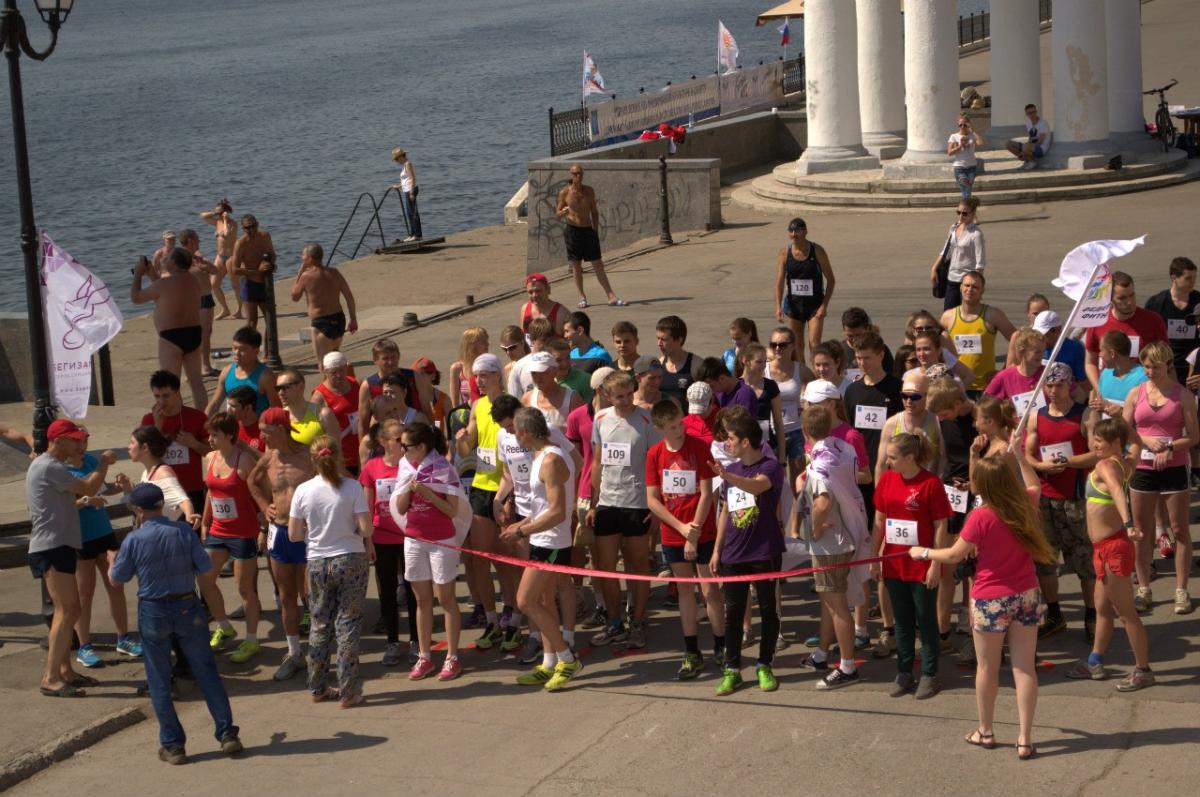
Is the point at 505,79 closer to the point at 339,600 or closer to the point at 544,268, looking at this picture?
the point at 544,268

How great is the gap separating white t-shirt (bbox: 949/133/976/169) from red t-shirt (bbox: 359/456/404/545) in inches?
633

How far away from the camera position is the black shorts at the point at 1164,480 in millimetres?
9922

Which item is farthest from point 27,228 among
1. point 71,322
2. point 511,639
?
point 511,639

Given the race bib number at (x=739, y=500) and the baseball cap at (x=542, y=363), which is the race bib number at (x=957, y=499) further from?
the baseball cap at (x=542, y=363)

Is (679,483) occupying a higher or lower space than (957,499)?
higher

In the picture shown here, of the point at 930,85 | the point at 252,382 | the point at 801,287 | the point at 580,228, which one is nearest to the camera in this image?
the point at 252,382

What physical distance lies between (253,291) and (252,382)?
822 centimetres

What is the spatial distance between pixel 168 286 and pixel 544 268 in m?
12.2

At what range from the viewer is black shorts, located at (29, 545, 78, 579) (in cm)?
1009

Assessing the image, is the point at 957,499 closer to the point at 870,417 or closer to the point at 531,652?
the point at 870,417

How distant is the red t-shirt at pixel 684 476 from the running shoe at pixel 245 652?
3.01 m

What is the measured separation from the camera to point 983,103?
3594cm

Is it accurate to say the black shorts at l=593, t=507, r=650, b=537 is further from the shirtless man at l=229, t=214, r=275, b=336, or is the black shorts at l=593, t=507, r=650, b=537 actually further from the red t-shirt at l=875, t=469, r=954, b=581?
the shirtless man at l=229, t=214, r=275, b=336

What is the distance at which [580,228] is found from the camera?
2041 cm
